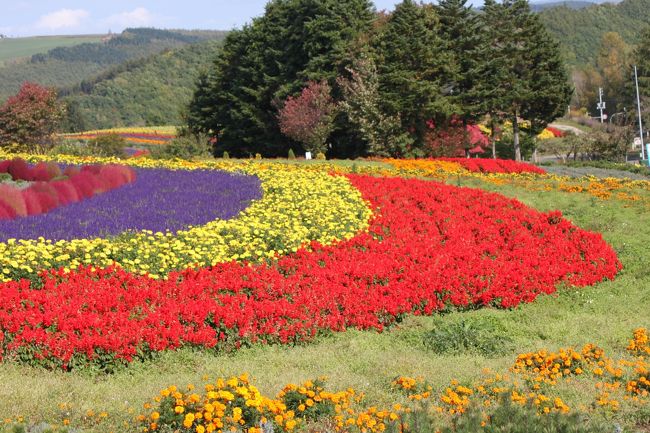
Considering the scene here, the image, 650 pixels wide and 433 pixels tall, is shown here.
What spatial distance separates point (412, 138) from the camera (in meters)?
38.0

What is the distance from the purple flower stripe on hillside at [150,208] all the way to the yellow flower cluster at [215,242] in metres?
0.35

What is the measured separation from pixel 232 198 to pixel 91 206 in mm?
2770

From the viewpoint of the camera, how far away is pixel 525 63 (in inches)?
1775

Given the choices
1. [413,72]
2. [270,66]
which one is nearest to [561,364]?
[413,72]

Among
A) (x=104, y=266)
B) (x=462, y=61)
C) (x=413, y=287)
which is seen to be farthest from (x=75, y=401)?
(x=462, y=61)

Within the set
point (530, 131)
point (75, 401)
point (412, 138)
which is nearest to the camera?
point (75, 401)

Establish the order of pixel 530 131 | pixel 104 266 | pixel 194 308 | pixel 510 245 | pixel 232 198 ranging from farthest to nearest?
pixel 530 131, pixel 232 198, pixel 510 245, pixel 104 266, pixel 194 308

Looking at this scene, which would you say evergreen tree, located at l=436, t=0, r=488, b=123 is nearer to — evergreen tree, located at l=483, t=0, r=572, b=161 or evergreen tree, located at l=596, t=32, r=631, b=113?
evergreen tree, located at l=483, t=0, r=572, b=161

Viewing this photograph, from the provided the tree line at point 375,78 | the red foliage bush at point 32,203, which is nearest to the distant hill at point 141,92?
the tree line at point 375,78

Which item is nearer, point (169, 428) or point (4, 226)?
point (169, 428)

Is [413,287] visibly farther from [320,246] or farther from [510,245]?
[510,245]

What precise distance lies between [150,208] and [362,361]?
6.79 m

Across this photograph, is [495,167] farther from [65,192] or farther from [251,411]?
[251,411]

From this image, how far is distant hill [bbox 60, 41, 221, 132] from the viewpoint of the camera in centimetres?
10662
